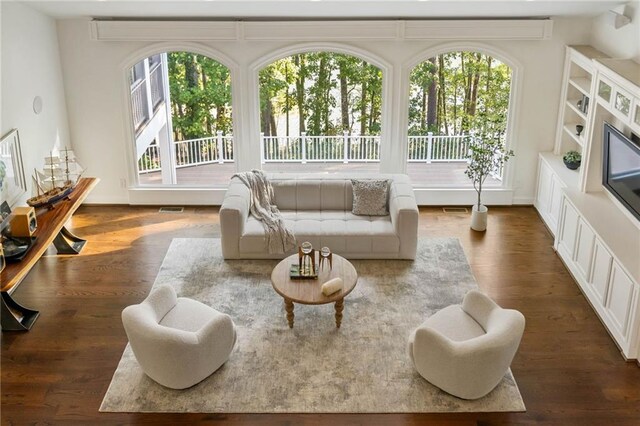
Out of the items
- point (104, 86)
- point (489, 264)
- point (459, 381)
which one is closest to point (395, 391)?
point (459, 381)

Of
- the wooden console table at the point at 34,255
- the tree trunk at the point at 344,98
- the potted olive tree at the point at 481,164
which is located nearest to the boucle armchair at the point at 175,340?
the wooden console table at the point at 34,255

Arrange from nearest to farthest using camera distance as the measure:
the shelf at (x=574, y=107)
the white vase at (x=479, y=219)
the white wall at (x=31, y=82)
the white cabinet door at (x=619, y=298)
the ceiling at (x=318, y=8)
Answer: the white cabinet door at (x=619, y=298), the white wall at (x=31, y=82), the ceiling at (x=318, y=8), the shelf at (x=574, y=107), the white vase at (x=479, y=219)

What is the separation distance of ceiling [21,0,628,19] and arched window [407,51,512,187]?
0.73 meters

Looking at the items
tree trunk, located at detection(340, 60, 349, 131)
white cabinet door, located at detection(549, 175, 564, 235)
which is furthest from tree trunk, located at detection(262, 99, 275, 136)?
white cabinet door, located at detection(549, 175, 564, 235)

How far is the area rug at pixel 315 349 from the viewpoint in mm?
4934

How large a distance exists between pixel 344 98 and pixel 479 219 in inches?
90.8

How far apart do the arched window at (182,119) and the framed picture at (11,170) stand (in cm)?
186

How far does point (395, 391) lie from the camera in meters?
5.05

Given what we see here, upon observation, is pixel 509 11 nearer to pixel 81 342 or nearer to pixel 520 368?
pixel 520 368

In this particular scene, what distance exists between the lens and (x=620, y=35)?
7.03 meters

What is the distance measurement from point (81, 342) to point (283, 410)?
2.00m

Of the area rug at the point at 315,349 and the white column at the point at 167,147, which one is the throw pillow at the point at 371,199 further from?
the white column at the point at 167,147

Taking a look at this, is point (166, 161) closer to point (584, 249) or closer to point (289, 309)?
point (289, 309)

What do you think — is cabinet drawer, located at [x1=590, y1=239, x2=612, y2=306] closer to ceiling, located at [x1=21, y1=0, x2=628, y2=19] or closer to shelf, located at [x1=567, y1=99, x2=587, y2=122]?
shelf, located at [x1=567, y1=99, x2=587, y2=122]
